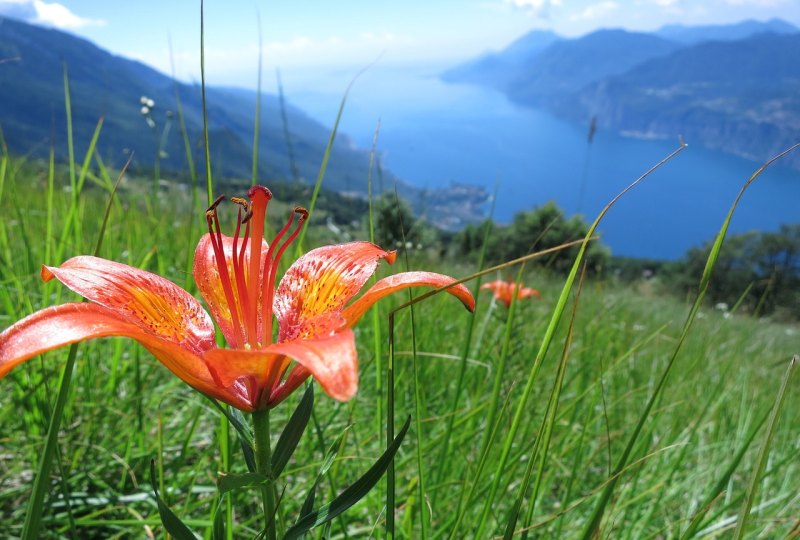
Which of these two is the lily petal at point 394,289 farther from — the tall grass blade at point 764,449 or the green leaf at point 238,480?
the tall grass blade at point 764,449

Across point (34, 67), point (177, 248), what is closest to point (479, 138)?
point (34, 67)

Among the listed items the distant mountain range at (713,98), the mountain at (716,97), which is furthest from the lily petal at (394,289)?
the distant mountain range at (713,98)

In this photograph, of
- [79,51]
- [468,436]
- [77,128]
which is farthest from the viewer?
[79,51]

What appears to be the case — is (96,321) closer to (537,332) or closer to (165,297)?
(165,297)

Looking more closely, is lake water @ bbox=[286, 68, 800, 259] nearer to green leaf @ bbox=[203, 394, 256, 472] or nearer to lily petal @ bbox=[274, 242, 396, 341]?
lily petal @ bbox=[274, 242, 396, 341]

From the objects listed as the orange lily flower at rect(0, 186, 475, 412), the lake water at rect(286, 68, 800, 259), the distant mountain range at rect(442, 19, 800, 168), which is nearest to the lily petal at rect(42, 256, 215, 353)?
the orange lily flower at rect(0, 186, 475, 412)

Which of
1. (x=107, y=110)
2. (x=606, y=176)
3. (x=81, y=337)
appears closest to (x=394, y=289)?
(x=81, y=337)
